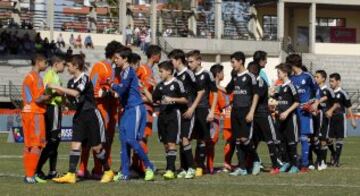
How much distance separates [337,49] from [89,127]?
178 feet

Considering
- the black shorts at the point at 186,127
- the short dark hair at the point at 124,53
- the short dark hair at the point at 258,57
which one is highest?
the short dark hair at the point at 124,53

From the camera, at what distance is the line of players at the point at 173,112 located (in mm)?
14914

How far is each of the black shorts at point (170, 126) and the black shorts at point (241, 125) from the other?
1.34 meters

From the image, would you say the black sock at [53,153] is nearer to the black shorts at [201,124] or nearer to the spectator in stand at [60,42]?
the black shorts at [201,124]

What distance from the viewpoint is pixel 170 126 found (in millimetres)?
15680

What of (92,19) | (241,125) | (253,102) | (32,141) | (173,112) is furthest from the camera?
(92,19)

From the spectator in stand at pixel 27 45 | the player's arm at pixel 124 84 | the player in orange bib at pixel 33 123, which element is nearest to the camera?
the player in orange bib at pixel 33 123

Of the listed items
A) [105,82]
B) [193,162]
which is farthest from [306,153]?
[105,82]

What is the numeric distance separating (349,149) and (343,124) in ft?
27.3

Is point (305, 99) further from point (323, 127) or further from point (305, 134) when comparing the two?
point (323, 127)

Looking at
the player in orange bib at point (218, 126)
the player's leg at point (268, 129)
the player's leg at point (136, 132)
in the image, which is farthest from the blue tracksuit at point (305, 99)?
the player's leg at point (136, 132)

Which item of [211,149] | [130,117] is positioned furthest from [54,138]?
[211,149]

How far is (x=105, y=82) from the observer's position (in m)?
15.6

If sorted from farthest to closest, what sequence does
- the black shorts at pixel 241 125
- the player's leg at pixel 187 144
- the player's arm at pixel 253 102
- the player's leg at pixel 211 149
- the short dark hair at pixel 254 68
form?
1. the player's leg at pixel 211 149
2. the short dark hair at pixel 254 68
3. the black shorts at pixel 241 125
4. the player's arm at pixel 253 102
5. the player's leg at pixel 187 144
